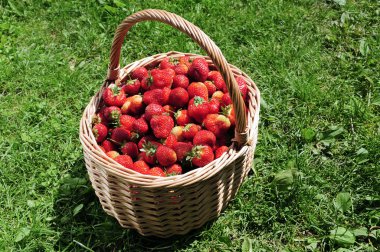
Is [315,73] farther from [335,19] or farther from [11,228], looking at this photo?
[11,228]

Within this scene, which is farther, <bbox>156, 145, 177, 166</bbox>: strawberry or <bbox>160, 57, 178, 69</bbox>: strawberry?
<bbox>160, 57, 178, 69</bbox>: strawberry

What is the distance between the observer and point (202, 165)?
2102 millimetres

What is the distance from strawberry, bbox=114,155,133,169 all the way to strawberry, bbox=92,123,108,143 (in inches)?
7.8

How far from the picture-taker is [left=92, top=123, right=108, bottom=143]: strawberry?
228 centimetres

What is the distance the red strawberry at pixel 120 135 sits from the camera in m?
2.28

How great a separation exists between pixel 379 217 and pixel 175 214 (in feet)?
3.60

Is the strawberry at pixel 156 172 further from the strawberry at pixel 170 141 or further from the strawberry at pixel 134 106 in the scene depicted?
the strawberry at pixel 134 106

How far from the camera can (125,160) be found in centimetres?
214

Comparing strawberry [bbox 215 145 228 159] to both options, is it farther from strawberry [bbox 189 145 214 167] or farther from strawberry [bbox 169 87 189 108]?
strawberry [bbox 169 87 189 108]

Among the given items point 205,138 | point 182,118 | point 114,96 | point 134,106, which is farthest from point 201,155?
point 114,96

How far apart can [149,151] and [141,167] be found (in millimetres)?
98

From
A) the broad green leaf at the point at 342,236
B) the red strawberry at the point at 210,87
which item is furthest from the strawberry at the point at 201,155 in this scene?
the broad green leaf at the point at 342,236

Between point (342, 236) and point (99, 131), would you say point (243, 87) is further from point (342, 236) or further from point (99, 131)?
point (342, 236)

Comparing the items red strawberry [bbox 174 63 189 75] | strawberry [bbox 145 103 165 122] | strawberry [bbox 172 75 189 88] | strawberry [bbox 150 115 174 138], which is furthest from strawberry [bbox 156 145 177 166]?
red strawberry [bbox 174 63 189 75]
